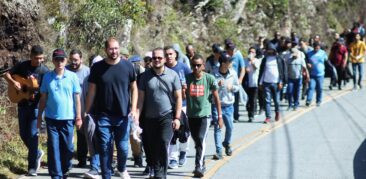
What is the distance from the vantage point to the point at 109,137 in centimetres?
951

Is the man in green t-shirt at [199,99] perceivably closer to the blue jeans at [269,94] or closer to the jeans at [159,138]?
the jeans at [159,138]

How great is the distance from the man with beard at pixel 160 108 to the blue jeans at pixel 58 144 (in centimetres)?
102

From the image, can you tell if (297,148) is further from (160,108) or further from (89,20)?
(89,20)

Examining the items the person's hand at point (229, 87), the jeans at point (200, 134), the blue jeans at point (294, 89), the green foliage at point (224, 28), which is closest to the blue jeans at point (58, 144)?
the jeans at point (200, 134)

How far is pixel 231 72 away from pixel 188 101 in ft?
6.42

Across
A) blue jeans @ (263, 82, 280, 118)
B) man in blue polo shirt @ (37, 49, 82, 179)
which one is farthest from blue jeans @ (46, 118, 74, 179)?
blue jeans @ (263, 82, 280, 118)

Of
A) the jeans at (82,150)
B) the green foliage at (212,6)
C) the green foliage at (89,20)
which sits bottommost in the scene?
the jeans at (82,150)

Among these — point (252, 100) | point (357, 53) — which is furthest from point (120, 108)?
point (357, 53)

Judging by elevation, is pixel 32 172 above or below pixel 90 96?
below

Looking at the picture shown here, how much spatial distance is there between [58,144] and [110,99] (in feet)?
3.43

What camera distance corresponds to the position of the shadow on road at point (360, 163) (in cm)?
1112

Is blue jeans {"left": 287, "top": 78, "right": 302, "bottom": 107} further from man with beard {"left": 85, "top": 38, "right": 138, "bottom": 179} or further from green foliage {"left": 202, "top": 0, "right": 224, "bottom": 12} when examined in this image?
man with beard {"left": 85, "top": 38, "right": 138, "bottom": 179}

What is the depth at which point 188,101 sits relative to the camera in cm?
1108

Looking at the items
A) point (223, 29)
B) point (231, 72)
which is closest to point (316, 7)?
point (223, 29)
